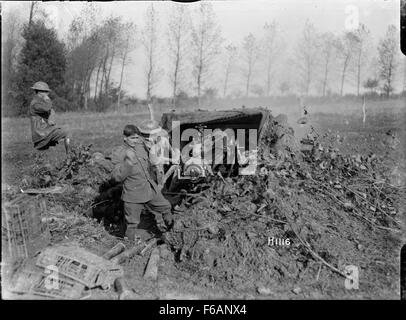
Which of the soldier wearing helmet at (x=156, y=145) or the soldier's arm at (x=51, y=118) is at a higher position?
the soldier's arm at (x=51, y=118)

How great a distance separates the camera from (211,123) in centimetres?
693

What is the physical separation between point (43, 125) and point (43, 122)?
5 cm

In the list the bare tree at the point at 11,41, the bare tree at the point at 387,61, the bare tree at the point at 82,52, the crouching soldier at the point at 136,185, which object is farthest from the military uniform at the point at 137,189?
the bare tree at the point at 387,61

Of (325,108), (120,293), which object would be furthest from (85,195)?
(325,108)

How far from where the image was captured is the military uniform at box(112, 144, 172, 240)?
578 cm

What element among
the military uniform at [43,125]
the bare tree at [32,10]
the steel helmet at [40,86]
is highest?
the bare tree at [32,10]

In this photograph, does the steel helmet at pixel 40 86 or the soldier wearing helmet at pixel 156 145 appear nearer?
the soldier wearing helmet at pixel 156 145

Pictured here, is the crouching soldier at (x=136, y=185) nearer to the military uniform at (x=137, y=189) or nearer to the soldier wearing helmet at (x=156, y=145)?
the military uniform at (x=137, y=189)

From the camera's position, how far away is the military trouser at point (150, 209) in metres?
5.91

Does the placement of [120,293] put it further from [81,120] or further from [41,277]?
[81,120]

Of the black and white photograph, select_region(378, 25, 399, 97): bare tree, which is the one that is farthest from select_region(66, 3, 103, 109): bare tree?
select_region(378, 25, 399, 97): bare tree

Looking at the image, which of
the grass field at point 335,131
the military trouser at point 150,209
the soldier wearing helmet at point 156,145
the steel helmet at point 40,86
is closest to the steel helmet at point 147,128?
the soldier wearing helmet at point 156,145

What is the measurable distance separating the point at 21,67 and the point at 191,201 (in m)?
3.22

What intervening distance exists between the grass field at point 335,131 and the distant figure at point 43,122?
136mm
